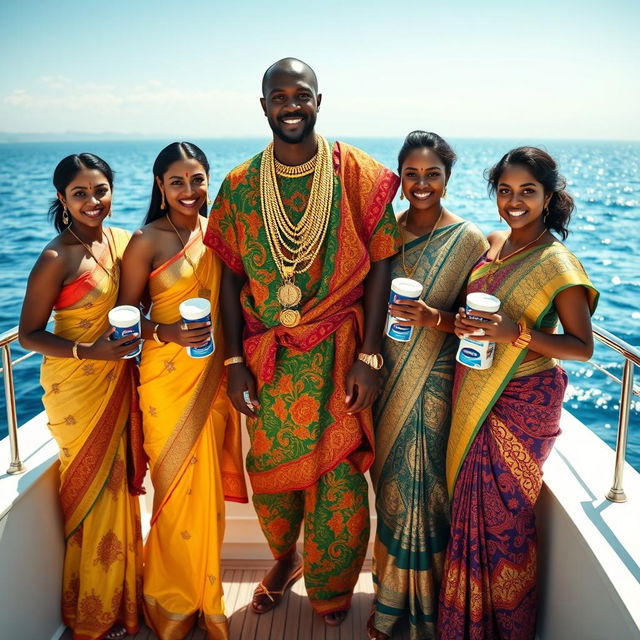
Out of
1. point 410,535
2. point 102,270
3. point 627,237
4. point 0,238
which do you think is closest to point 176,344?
point 102,270

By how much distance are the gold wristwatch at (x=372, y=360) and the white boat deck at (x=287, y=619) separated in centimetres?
121

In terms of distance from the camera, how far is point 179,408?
2.61 meters

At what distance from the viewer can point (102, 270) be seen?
100 inches

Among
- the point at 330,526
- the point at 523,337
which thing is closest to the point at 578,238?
the point at 330,526

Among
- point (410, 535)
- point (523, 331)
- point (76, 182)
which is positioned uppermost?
point (76, 182)

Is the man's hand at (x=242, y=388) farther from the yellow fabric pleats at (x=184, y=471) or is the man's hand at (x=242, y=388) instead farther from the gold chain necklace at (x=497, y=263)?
the gold chain necklace at (x=497, y=263)

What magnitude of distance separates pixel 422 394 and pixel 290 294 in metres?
0.67

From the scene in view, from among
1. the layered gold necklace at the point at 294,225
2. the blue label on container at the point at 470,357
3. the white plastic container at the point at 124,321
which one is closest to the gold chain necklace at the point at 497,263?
the blue label on container at the point at 470,357

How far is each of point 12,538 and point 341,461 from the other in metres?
1.30

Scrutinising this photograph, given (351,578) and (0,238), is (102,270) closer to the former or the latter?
(351,578)

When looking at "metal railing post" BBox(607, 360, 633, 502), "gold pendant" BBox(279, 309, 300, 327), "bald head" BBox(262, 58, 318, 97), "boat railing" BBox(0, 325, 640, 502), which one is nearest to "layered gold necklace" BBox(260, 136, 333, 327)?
"gold pendant" BBox(279, 309, 300, 327)

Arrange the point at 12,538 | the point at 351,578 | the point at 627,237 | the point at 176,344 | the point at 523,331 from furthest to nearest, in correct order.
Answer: the point at 627,237 → the point at 351,578 → the point at 176,344 → the point at 12,538 → the point at 523,331

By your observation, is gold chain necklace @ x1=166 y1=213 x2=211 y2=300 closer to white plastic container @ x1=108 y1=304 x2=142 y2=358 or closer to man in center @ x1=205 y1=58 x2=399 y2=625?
man in center @ x1=205 y1=58 x2=399 y2=625

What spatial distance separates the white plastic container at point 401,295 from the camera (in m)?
2.24
